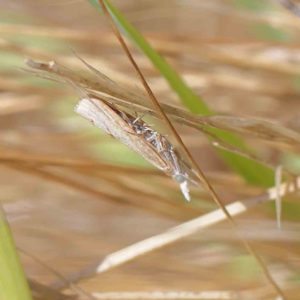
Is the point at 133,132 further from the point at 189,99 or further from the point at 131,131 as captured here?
the point at 189,99

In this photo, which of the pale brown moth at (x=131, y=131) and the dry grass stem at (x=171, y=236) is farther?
the dry grass stem at (x=171, y=236)

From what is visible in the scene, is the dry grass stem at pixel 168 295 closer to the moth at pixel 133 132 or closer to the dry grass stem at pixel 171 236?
the dry grass stem at pixel 171 236

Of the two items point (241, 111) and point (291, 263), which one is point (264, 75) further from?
point (291, 263)

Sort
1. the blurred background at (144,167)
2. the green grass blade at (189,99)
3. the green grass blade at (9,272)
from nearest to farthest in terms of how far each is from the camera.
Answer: the green grass blade at (9,272)
the green grass blade at (189,99)
the blurred background at (144,167)

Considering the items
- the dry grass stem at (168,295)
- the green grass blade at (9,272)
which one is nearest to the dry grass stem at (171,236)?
the dry grass stem at (168,295)

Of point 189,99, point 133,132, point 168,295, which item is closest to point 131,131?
point 133,132

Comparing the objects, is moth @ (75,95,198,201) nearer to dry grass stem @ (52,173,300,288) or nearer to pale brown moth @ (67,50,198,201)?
pale brown moth @ (67,50,198,201)
